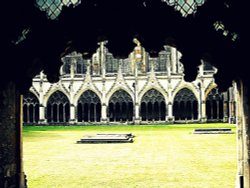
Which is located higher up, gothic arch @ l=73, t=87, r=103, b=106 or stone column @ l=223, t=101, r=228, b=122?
gothic arch @ l=73, t=87, r=103, b=106

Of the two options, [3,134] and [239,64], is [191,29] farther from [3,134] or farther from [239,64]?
[3,134]

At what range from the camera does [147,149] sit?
1820 centimetres

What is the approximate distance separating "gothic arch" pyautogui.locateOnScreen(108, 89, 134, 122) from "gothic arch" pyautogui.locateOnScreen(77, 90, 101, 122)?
1.48 m

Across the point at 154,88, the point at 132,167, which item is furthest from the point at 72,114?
the point at 132,167

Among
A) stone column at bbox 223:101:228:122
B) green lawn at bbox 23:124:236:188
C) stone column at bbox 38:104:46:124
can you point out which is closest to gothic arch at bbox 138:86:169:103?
stone column at bbox 223:101:228:122

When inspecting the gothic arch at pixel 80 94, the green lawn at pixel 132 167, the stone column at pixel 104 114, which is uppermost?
the gothic arch at pixel 80 94

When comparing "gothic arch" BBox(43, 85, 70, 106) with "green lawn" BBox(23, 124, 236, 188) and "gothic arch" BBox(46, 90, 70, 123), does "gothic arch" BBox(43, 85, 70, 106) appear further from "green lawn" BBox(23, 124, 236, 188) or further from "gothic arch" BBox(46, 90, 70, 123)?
"green lawn" BBox(23, 124, 236, 188)

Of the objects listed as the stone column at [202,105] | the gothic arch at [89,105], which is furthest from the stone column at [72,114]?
the stone column at [202,105]

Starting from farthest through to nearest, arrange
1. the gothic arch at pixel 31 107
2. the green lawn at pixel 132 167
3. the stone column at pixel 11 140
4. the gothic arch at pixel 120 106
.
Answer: the gothic arch at pixel 31 107
the gothic arch at pixel 120 106
the green lawn at pixel 132 167
the stone column at pixel 11 140

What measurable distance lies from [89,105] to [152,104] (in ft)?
24.8

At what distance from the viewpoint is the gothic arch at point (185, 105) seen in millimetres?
47094

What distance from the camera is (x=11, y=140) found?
6578 millimetres

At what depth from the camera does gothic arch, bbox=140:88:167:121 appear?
4747cm

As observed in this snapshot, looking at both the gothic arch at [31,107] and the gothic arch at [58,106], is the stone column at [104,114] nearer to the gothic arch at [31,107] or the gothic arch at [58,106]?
the gothic arch at [58,106]
